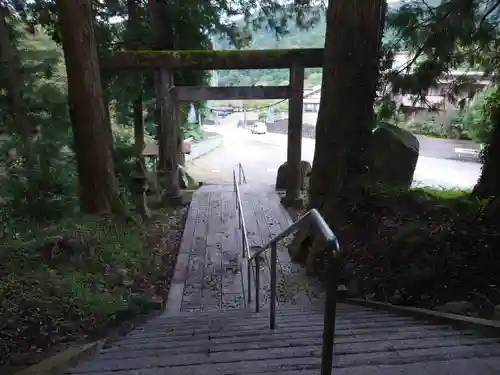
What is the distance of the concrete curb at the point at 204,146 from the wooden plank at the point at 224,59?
13231 millimetres

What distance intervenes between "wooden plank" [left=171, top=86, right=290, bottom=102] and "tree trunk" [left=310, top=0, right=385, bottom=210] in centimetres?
257

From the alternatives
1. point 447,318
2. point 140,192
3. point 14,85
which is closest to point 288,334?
point 447,318

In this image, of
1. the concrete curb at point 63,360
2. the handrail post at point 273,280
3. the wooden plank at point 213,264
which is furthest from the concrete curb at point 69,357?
the wooden plank at point 213,264

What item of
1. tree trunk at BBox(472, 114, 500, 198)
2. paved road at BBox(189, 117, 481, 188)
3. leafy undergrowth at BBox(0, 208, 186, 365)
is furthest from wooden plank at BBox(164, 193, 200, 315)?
paved road at BBox(189, 117, 481, 188)

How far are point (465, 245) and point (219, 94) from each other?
5.02 metres

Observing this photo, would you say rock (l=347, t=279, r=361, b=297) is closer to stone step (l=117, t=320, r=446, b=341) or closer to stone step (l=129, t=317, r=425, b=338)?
stone step (l=129, t=317, r=425, b=338)

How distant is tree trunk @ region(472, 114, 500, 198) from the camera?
4699mm

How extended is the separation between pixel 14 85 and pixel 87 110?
2.48 meters

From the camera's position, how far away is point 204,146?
931 inches

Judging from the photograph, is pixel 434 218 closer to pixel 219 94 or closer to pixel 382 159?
pixel 382 159

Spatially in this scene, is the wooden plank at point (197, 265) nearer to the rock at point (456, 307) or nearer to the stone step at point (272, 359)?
the stone step at point (272, 359)

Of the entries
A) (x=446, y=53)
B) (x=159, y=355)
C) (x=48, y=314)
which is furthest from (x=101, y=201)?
(x=446, y=53)

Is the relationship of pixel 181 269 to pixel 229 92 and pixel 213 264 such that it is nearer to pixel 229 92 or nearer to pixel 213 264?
pixel 213 264

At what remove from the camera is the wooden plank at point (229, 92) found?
7367 mm
